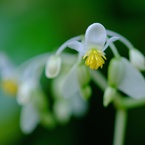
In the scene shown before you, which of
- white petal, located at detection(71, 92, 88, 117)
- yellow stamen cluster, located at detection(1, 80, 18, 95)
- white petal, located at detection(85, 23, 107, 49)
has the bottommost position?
white petal, located at detection(85, 23, 107, 49)

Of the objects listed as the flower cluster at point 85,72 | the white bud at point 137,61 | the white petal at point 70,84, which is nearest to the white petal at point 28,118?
the flower cluster at point 85,72

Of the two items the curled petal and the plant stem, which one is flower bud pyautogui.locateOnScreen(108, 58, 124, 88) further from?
the plant stem

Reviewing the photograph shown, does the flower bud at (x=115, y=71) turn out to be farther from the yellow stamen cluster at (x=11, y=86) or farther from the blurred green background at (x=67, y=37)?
the blurred green background at (x=67, y=37)

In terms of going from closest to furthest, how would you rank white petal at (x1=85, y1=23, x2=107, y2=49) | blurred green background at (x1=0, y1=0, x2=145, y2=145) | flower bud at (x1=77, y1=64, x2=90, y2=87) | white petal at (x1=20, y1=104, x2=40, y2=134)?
white petal at (x1=85, y1=23, x2=107, y2=49), flower bud at (x1=77, y1=64, x2=90, y2=87), white petal at (x1=20, y1=104, x2=40, y2=134), blurred green background at (x1=0, y1=0, x2=145, y2=145)

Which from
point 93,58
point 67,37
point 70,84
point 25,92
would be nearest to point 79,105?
point 67,37

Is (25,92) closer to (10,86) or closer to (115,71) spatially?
(10,86)

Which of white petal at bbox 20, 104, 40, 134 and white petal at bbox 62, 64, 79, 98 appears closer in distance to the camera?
white petal at bbox 62, 64, 79, 98

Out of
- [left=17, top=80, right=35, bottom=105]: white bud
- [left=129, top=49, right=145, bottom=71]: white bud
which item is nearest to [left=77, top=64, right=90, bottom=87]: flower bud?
[left=129, top=49, right=145, bottom=71]: white bud
